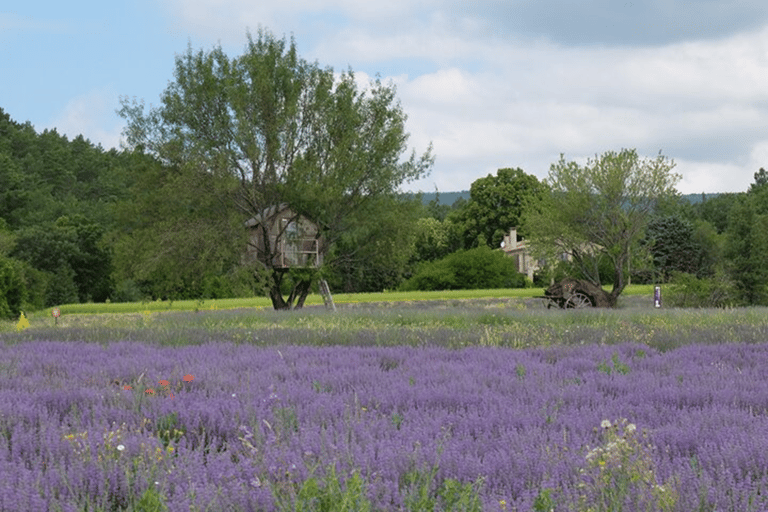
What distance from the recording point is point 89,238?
5356 cm

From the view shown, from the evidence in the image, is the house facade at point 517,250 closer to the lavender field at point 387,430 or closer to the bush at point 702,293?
the bush at point 702,293

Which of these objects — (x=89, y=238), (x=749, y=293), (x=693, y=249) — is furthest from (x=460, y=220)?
(x=749, y=293)

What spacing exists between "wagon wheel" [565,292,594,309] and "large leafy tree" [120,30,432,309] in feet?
28.5

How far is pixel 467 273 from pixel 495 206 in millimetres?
20148

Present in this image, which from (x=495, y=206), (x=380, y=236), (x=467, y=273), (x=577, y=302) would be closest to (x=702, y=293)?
(x=577, y=302)

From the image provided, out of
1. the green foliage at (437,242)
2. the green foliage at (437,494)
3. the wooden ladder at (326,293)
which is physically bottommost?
the green foliage at (437,494)

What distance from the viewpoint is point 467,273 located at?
58.1 metres

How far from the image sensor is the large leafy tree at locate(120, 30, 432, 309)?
25297 millimetres

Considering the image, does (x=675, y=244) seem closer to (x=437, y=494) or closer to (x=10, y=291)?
(x=10, y=291)

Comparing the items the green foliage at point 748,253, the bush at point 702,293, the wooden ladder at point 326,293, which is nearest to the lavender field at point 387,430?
the wooden ladder at point 326,293

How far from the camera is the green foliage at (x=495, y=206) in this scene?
248ft

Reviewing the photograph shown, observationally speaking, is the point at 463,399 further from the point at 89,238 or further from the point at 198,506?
the point at 89,238

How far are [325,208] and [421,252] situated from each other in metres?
48.4

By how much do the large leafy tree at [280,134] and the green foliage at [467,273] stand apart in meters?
Answer: 30.6
